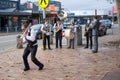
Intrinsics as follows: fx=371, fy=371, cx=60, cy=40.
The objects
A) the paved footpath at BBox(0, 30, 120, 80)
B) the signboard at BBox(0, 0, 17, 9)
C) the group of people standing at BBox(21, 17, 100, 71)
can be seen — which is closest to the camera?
the paved footpath at BBox(0, 30, 120, 80)

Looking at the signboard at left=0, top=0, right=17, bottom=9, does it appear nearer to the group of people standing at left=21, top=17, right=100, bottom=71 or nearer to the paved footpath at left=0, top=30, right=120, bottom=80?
the group of people standing at left=21, top=17, right=100, bottom=71

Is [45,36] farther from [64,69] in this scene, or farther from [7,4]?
[7,4]

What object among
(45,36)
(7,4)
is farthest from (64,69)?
(7,4)

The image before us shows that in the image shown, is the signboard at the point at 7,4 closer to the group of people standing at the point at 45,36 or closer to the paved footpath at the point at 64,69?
the group of people standing at the point at 45,36

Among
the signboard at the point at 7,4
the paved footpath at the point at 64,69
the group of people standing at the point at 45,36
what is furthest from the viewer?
the signboard at the point at 7,4

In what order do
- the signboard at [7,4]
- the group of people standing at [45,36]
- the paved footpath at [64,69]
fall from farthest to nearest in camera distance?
the signboard at [7,4]
the group of people standing at [45,36]
the paved footpath at [64,69]

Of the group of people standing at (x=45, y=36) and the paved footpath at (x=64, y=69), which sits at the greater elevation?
the group of people standing at (x=45, y=36)

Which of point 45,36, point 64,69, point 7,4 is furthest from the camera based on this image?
point 7,4

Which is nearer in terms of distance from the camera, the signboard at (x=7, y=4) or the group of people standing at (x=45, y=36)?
the group of people standing at (x=45, y=36)

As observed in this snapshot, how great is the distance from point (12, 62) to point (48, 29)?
18.0 feet

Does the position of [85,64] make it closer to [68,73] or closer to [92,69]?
[92,69]

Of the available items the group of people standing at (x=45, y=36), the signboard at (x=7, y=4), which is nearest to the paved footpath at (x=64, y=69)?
the group of people standing at (x=45, y=36)

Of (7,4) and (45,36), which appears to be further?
(7,4)

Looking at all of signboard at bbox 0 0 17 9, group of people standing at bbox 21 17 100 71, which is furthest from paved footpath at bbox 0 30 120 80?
signboard at bbox 0 0 17 9
